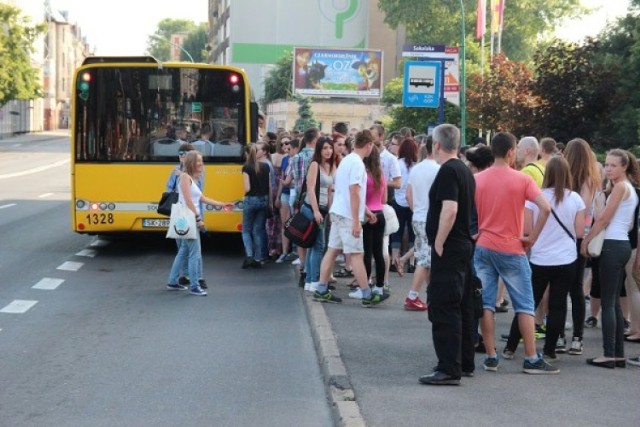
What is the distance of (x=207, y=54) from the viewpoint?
Result: 14188cm

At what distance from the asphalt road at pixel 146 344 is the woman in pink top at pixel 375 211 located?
0.98 metres

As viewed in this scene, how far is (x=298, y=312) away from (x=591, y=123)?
1961cm

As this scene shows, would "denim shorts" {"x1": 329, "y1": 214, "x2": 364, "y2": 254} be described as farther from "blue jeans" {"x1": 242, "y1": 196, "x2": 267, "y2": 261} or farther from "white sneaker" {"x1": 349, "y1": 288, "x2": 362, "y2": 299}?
"blue jeans" {"x1": 242, "y1": 196, "x2": 267, "y2": 261}

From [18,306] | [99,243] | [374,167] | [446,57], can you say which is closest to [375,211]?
[374,167]

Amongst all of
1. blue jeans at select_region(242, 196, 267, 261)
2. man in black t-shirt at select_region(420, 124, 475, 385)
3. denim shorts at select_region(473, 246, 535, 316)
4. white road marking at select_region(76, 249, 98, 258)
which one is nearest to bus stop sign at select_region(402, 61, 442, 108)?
white road marking at select_region(76, 249, 98, 258)

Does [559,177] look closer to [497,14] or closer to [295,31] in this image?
[497,14]

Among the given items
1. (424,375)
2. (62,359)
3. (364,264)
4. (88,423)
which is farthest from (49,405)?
(364,264)

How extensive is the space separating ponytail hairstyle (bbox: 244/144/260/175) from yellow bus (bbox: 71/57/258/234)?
4.09ft

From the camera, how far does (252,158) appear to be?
15.5 m

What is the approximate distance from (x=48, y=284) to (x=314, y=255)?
3343 mm

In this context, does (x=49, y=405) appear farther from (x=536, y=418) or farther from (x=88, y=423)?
(x=536, y=418)

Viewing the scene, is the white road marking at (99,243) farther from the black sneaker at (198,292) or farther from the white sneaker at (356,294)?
the white sneaker at (356,294)

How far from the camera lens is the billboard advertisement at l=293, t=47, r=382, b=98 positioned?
74.9m

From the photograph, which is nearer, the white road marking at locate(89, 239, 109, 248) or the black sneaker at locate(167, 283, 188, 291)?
the black sneaker at locate(167, 283, 188, 291)
